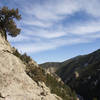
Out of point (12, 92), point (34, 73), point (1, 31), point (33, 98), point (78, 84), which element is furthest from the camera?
point (78, 84)

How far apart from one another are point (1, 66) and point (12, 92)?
17.2 feet

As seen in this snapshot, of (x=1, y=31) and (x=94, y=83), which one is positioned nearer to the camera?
(x=1, y=31)

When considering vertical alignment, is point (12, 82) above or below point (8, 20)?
below

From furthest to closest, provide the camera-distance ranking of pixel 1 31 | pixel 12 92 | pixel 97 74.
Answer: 1. pixel 97 74
2. pixel 1 31
3. pixel 12 92

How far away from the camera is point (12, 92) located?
875 inches

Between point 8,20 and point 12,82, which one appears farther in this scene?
point 8,20

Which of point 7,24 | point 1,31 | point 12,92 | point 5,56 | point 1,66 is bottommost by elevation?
point 12,92

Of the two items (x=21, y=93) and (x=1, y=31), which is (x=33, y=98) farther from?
(x=1, y=31)

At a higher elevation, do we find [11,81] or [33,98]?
[11,81]

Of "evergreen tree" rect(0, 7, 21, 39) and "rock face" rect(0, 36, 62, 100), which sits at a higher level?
"evergreen tree" rect(0, 7, 21, 39)

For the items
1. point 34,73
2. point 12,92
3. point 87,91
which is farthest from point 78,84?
point 12,92

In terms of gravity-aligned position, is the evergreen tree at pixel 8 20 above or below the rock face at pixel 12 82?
above

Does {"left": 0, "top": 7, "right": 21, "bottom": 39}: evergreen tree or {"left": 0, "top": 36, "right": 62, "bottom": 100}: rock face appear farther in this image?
{"left": 0, "top": 7, "right": 21, "bottom": 39}: evergreen tree

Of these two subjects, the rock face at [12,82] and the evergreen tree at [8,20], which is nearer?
the rock face at [12,82]
